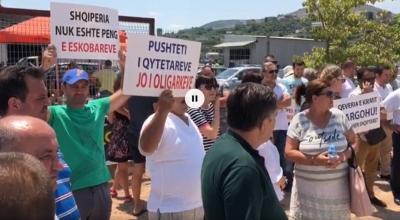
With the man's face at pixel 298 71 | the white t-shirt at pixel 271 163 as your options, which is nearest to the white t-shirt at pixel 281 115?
the man's face at pixel 298 71

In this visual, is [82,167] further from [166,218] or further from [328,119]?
[328,119]

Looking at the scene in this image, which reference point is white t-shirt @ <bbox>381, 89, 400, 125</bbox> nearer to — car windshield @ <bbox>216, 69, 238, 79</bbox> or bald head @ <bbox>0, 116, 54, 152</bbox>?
bald head @ <bbox>0, 116, 54, 152</bbox>

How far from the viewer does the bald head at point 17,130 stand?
5.44 ft

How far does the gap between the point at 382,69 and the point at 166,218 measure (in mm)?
5080

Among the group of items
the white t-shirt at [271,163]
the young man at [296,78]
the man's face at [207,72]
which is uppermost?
the man's face at [207,72]

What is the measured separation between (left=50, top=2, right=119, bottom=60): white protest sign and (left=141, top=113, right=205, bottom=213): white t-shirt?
165 centimetres

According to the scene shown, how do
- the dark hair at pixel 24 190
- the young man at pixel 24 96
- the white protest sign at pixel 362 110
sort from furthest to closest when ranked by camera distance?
the white protest sign at pixel 362 110, the young man at pixel 24 96, the dark hair at pixel 24 190

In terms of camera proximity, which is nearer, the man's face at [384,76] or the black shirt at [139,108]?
the black shirt at [139,108]

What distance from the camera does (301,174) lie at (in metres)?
4.25

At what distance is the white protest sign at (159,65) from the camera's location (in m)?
3.15

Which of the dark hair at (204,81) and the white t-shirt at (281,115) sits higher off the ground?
the dark hair at (204,81)

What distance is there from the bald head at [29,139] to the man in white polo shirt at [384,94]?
550cm

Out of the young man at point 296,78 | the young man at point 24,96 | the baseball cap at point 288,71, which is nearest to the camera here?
the young man at point 24,96

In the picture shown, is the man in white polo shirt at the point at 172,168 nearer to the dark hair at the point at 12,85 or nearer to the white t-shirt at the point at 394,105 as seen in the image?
the dark hair at the point at 12,85
